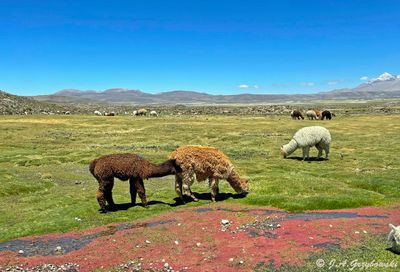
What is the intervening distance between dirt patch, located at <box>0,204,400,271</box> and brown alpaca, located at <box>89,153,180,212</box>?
7.73ft

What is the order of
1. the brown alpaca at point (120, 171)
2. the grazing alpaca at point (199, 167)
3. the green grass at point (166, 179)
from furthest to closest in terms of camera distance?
the grazing alpaca at point (199, 167)
the green grass at point (166, 179)
the brown alpaca at point (120, 171)

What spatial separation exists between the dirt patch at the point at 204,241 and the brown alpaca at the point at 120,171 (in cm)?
235

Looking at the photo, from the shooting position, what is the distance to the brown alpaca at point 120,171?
781 inches

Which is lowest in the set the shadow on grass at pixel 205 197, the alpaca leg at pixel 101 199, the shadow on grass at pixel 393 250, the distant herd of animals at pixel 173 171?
the shadow on grass at pixel 205 197

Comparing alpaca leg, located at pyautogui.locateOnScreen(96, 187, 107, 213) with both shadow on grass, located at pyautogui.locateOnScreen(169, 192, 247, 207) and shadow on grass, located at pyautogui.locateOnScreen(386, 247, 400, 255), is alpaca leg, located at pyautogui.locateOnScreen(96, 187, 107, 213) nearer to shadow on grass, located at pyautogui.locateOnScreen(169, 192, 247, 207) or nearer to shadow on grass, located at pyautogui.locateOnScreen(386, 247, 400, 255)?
shadow on grass, located at pyautogui.locateOnScreen(169, 192, 247, 207)

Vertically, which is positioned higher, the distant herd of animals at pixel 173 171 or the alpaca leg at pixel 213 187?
the distant herd of animals at pixel 173 171

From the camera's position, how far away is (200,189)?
25359 millimetres

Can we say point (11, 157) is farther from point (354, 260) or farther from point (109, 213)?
point (354, 260)

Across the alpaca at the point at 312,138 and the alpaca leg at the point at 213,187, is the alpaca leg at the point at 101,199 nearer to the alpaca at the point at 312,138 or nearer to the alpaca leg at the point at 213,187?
the alpaca leg at the point at 213,187

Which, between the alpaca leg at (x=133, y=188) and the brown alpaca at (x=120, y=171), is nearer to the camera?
the brown alpaca at (x=120, y=171)

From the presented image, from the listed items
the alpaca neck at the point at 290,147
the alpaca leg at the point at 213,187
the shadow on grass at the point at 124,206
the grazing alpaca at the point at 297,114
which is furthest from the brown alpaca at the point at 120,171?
the grazing alpaca at the point at 297,114

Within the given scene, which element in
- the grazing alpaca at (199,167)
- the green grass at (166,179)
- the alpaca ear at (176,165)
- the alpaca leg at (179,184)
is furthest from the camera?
the alpaca leg at (179,184)

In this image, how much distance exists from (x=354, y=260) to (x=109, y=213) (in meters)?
11.5

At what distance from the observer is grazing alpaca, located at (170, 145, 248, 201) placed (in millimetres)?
21453
